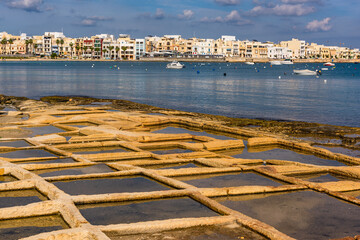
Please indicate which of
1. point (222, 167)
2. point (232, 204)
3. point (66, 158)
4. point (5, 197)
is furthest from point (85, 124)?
point (232, 204)

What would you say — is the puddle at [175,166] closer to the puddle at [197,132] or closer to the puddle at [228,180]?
the puddle at [228,180]

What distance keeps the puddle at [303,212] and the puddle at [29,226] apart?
400cm

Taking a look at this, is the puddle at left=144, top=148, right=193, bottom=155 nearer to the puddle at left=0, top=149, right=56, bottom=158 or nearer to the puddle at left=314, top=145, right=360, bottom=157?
the puddle at left=0, top=149, right=56, bottom=158

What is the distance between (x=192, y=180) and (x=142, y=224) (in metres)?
4.61

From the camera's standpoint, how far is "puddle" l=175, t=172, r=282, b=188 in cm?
1291

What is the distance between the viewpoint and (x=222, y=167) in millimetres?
14422

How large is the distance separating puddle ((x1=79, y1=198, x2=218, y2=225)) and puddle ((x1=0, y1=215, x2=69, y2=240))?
0.70 m

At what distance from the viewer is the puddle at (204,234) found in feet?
27.8

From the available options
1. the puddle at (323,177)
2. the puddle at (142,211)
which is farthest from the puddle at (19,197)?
the puddle at (323,177)

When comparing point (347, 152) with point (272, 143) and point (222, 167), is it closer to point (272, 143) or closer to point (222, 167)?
point (272, 143)

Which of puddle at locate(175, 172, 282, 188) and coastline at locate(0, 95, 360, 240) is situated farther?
puddle at locate(175, 172, 282, 188)

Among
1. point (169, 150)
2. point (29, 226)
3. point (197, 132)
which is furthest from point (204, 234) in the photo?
point (197, 132)

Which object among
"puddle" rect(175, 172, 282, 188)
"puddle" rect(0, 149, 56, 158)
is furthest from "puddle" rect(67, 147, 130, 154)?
"puddle" rect(175, 172, 282, 188)

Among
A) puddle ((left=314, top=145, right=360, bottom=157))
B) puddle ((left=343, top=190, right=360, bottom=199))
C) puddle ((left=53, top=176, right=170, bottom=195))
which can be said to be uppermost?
puddle ((left=53, top=176, right=170, bottom=195))
